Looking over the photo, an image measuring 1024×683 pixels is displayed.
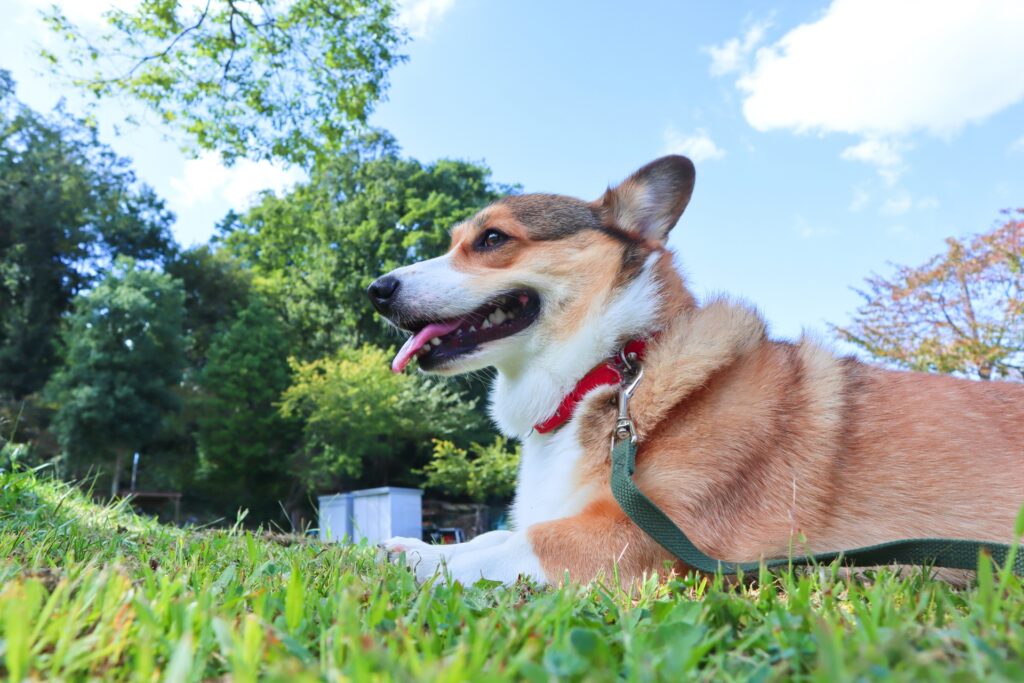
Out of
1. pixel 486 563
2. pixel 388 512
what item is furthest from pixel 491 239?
pixel 388 512

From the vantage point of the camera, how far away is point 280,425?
2836 cm

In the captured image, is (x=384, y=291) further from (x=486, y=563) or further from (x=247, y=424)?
(x=247, y=424)

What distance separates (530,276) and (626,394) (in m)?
0.82

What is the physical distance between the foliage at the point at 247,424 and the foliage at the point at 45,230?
7336 millimetres

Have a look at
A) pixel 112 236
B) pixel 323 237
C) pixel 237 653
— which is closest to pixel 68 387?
pixel 112 236

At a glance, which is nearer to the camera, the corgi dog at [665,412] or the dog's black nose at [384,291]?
the corgi dog at [665,412]

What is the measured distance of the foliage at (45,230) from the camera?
2852cm

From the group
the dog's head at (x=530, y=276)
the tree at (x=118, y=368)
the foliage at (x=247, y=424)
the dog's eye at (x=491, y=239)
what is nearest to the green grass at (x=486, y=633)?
the dog's head at (x=530, y=276)

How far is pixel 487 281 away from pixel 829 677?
8.04ft

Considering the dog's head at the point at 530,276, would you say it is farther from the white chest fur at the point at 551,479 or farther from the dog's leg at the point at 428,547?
the dog's leg at the point at 428,547

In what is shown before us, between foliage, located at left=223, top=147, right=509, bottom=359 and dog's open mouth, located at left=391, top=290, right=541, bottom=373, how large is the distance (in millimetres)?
24568

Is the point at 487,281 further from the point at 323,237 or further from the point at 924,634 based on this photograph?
the point at 323,237

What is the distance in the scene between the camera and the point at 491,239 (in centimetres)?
323

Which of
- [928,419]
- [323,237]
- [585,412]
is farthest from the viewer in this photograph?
[323,237]
